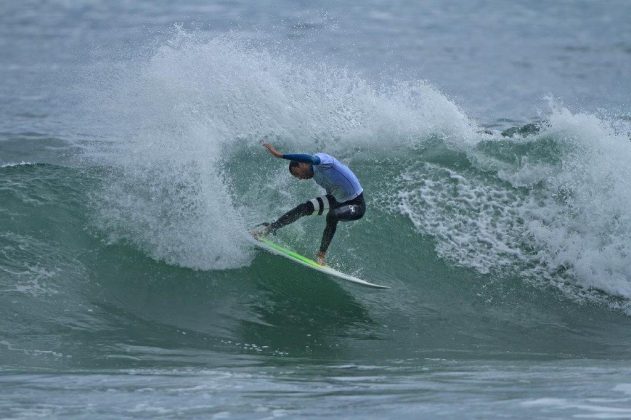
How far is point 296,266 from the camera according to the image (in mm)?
10633

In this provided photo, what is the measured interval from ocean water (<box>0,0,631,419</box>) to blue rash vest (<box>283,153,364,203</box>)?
96 cm

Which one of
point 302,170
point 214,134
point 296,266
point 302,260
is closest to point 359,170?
point 214,134

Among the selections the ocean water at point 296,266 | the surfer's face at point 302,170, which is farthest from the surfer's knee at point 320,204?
the ocean water at point 296,266

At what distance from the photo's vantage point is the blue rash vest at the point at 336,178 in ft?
33.8

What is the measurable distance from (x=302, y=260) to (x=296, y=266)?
9.6 inches

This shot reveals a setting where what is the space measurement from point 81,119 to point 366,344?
11224 mm

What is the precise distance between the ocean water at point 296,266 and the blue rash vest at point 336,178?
959mm

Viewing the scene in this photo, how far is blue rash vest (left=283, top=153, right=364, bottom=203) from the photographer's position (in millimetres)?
10297

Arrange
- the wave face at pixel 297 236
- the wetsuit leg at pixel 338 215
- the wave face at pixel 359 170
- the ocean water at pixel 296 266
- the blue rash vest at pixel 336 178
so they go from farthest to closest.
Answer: the wave face at pixel 359 170 < the wetsuit leg at pixel 338 215 < the blue rash vest at pixel 336 178 < the wave face at pixel 297 236 < the ocean water at pixel 296 266

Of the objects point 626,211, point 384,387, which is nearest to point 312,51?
point 626,211

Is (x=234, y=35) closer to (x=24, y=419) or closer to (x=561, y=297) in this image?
(x=561, y=297)

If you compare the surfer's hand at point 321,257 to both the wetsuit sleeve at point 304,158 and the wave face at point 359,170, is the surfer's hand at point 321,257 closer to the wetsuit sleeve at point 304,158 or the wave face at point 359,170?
the wave face at point 359,170

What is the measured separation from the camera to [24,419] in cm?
592

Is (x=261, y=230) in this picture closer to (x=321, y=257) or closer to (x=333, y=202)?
(x=321, y=257)
